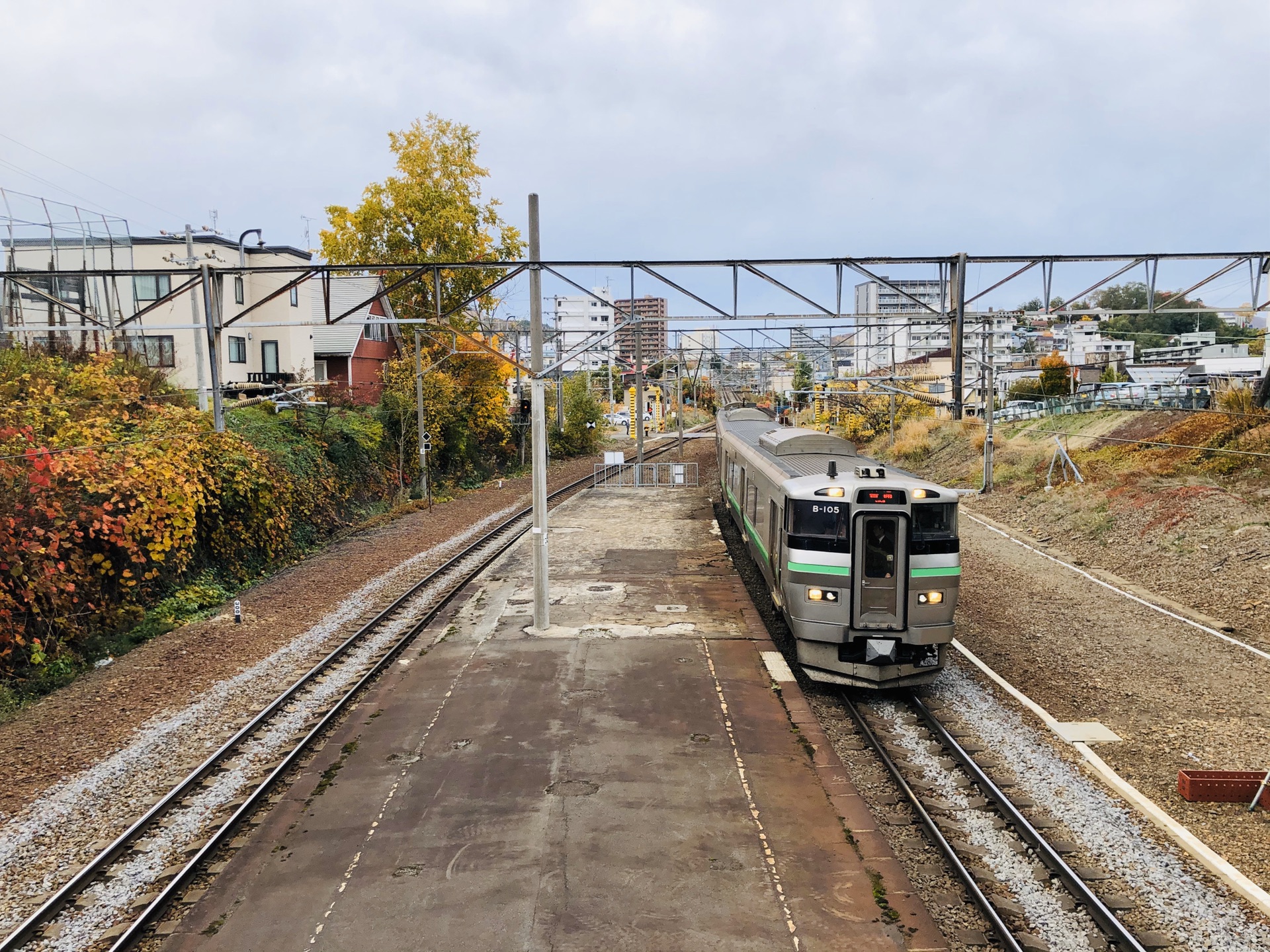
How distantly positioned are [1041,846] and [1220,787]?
7.20 feet

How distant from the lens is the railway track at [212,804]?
624 cm

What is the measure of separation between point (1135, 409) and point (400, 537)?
24893mm

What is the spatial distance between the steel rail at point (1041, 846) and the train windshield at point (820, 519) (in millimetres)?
2404

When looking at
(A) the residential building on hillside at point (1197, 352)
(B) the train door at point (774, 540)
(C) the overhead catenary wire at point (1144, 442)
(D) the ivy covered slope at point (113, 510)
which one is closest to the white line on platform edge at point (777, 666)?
(B) the train door at point (774, 540)

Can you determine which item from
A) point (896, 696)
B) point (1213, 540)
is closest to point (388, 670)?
point (896, 696)

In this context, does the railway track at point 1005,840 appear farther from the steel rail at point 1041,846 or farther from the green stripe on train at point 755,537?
the green stripe on train at point 755,537

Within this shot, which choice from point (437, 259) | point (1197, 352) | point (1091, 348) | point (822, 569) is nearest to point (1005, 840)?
point (822, 569)

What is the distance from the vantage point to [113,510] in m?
13.3

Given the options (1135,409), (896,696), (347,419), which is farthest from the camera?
(1135,409)

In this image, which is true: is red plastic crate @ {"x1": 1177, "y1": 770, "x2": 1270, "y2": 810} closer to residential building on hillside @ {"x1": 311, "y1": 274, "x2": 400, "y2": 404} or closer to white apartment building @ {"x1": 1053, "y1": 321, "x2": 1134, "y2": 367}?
residential building on hillside @ {"x1": 311, "y1": 274, "x2": 400, "y2": 404}

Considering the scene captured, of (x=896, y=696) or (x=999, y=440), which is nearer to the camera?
(x=896, y=696)

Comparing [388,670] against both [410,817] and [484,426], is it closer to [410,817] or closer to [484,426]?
[410,817]

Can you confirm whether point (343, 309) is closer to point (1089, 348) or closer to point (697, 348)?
point (697, 348)

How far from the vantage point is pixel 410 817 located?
744cm
